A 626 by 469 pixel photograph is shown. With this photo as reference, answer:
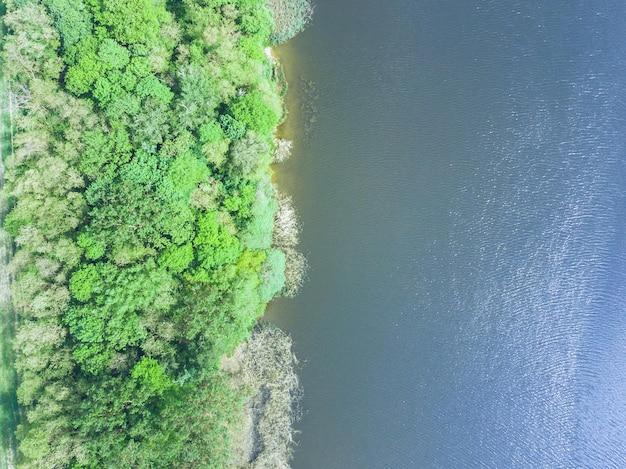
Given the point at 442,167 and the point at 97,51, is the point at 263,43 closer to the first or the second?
the point at 97,51

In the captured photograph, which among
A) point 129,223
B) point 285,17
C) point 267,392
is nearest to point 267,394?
point 267,392

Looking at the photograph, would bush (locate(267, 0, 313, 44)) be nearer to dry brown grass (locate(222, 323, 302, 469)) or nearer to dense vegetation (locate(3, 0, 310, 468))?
dense vegetation (locate(3, 0, 310, 468))

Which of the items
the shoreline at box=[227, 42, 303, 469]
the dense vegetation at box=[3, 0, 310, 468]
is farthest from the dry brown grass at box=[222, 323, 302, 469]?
the dense vegetation at box=[3, 0, 310, 468]

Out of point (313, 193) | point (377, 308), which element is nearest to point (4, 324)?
point (313, 193)

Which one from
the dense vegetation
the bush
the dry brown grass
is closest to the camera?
the dense vegetation

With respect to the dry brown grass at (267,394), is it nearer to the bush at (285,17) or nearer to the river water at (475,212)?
the river water at (475,212)

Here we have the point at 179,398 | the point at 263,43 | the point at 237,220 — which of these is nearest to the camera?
the point at 179,398

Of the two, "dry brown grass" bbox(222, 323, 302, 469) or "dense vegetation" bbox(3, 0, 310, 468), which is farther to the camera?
"dry brown grass" bbox(222, 323, 302, 469)
